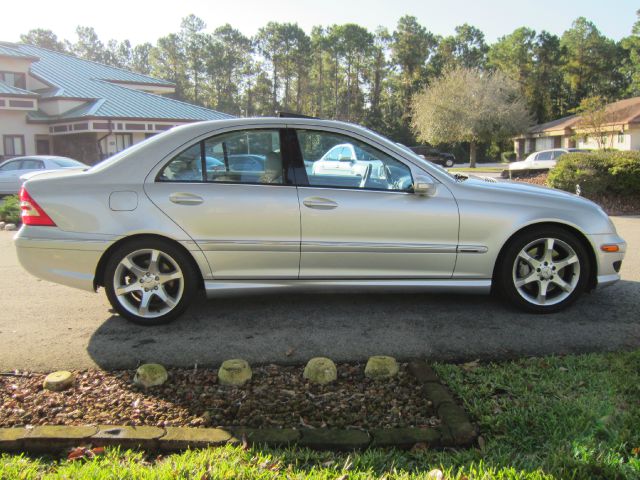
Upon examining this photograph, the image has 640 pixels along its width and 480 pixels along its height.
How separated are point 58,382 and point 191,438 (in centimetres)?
117

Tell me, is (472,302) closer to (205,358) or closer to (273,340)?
(273,340)

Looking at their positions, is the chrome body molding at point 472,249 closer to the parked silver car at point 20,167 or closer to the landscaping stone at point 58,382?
the landscaping stone at point 58,382

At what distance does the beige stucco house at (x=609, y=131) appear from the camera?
40375 millimetres

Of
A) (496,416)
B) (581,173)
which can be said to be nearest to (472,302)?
(496,416)

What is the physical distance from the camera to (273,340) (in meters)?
4.58

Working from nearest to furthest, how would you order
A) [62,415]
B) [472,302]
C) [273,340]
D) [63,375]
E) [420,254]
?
[62,415], [63,375], [273,340], [420,254], [472,302]

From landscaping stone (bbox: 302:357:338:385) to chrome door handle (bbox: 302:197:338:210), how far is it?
54.8 inches

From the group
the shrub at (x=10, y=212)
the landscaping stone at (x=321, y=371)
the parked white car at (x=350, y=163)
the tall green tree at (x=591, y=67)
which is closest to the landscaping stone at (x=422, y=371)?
the landscaping stone at (x=321, y=371)

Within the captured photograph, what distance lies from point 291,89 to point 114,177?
8357 cm

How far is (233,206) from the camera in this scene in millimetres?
4766

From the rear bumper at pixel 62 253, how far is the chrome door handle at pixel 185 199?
0.58 m

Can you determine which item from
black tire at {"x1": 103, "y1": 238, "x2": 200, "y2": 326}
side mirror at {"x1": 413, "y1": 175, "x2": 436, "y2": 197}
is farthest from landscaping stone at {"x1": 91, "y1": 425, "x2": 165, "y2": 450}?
side mirror at {"x1": 413, "y1": 175, "x2": 436, "y2": 197}

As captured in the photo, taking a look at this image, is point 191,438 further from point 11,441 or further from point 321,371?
point 321,371

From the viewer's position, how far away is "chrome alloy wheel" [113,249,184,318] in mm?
4746
